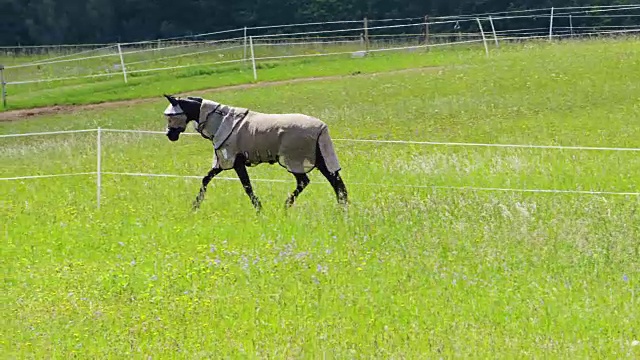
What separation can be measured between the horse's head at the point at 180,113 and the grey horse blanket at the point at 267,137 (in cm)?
11

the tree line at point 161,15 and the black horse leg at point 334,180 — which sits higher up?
the black horse leg at point 334,180

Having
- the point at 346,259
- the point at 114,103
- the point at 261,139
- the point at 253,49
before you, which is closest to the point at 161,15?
the point at 253,49

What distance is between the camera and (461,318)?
8750 mm

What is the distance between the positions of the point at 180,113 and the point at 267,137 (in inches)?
44.8

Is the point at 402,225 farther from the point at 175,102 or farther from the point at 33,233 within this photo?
the point at 33,233

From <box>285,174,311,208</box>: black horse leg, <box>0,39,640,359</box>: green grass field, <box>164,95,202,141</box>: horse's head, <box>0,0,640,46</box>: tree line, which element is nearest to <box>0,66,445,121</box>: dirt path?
<box>0,39,640,359</box>: green grass field

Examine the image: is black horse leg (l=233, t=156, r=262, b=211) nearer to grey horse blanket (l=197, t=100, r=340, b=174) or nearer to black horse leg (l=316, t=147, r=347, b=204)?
grey horse blanket (l=197, t=100, r=340, b=174)

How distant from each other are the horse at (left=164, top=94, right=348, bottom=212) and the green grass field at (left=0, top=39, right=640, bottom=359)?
18.3 inches

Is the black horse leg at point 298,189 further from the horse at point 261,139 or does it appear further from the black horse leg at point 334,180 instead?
the black horse leg at point 334,180

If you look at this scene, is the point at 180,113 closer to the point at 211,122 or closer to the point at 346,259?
the point at 211,122

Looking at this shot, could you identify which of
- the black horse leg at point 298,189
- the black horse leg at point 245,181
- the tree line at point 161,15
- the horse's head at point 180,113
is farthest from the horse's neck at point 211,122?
the tree line at point 161,15

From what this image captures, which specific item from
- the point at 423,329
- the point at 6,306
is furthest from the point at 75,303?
the point at 423,329

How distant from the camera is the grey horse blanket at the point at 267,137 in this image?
43.5 feet

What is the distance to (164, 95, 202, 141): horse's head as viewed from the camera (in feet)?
44.3
